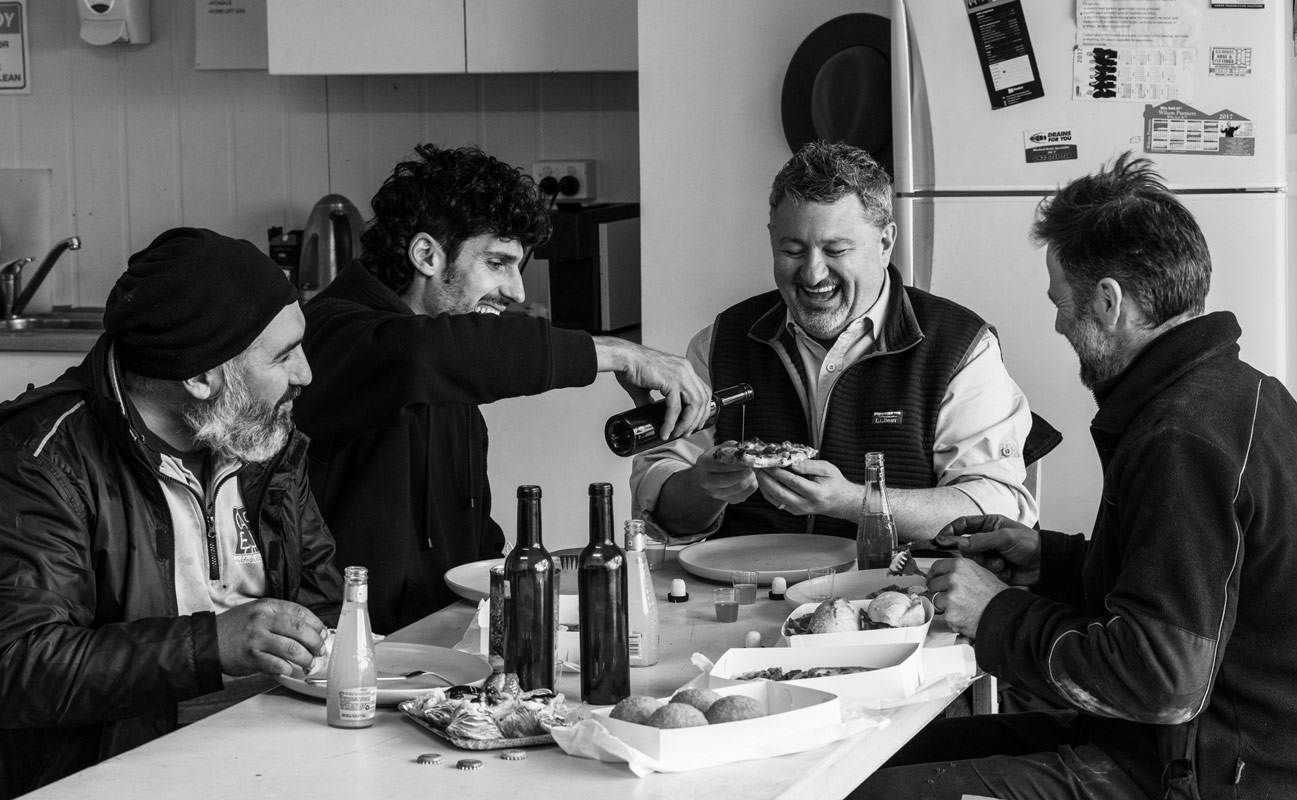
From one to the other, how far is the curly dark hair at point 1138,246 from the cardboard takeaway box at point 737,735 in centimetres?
70

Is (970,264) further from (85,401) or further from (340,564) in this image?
(85,401)

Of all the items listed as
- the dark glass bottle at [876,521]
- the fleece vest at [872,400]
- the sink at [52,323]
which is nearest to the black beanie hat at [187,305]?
the dark glass bottle at [876,521]

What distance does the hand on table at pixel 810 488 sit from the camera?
240 centimetres

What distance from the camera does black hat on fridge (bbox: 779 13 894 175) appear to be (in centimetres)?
371

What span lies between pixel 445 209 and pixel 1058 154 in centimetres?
153

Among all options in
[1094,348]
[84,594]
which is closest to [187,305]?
[84,594]

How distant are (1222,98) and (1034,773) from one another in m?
2.01

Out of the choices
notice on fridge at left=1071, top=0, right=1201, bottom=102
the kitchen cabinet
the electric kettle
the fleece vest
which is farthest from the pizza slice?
the electric kettle

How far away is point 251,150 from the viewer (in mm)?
4906

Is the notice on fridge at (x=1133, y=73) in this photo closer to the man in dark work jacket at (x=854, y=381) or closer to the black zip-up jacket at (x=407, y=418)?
the man in dark work jacket at (x=854, y=381)

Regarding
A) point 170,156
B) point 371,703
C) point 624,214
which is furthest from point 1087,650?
point 170,156

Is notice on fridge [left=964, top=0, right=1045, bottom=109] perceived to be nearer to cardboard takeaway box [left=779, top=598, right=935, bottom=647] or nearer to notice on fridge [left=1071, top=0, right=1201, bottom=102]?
notice on fridge [left=1071, top=0, right=1201, bottom=102]

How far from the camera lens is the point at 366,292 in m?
2.60

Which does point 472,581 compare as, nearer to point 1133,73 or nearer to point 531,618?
point 531,618
